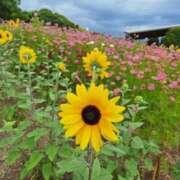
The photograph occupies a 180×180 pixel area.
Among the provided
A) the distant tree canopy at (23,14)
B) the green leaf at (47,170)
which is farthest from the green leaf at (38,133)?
the distant tree canopy at (23,14)

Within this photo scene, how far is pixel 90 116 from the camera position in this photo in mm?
2250

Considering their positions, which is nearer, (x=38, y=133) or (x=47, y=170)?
(x=38, y=133)

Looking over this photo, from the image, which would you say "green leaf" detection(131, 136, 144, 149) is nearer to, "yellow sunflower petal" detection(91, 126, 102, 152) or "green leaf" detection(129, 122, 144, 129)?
"green leaf" detection(129, 122, 144, 129)

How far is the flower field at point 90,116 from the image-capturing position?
225 cm

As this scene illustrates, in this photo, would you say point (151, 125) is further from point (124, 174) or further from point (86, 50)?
point (86, 50)

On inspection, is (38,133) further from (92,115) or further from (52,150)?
(92,115)

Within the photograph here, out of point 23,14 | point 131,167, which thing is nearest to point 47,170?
point 131,167

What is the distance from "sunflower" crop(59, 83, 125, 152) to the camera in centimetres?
221

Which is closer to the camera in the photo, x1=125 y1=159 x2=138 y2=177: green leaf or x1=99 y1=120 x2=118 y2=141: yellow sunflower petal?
x1=99 y1=120 x2=118 y2=141: yellow sunflower petal

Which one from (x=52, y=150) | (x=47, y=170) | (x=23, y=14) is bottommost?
(x=47, y=170)

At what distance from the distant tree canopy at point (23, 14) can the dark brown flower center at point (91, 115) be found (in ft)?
64.6

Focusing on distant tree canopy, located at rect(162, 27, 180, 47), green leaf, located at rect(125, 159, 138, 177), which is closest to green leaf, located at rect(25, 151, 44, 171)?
green leaf, located at rect(125, 159, 138, 177)

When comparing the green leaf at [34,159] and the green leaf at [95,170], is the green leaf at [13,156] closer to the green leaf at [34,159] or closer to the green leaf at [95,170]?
the green leaf at [34,159]

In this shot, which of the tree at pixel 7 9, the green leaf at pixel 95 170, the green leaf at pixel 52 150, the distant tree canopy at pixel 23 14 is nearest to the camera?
the green leaf at pixel 95 170
